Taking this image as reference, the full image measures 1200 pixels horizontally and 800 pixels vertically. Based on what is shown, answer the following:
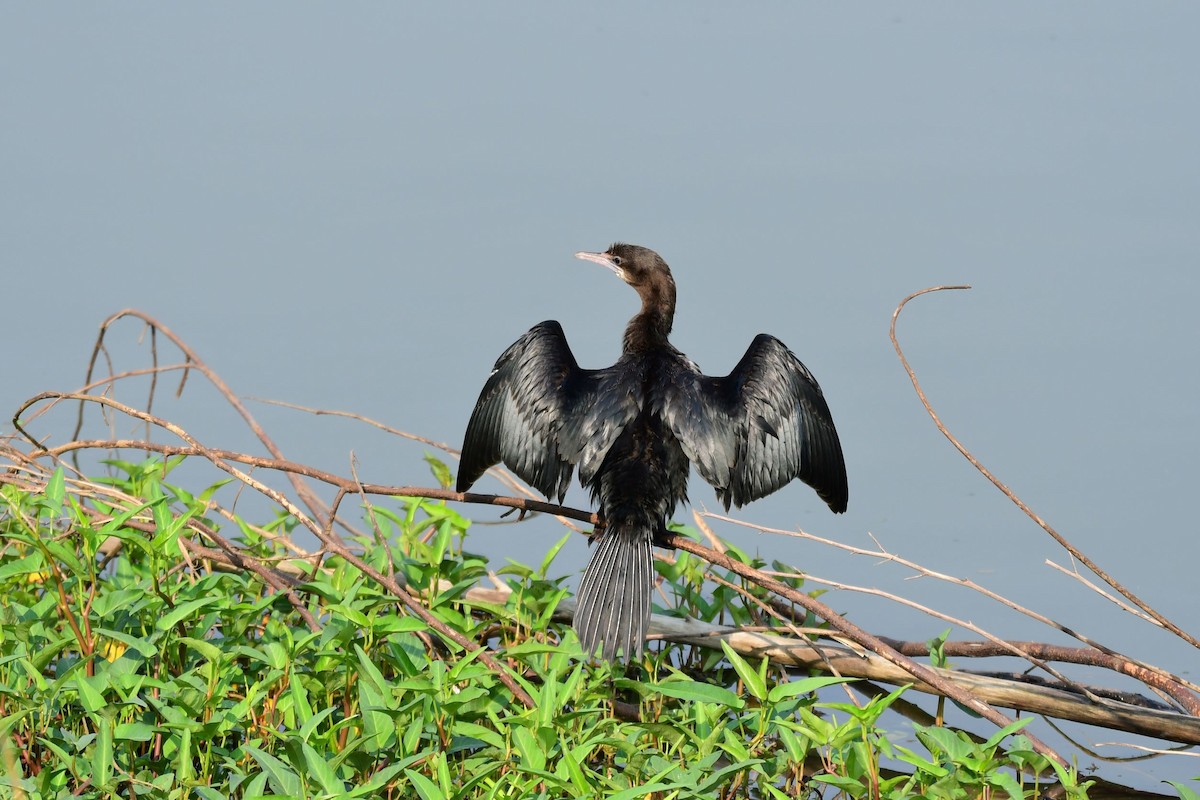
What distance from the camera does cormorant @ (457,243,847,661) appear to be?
396 centimetres

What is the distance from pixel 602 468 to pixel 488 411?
0.52 meters

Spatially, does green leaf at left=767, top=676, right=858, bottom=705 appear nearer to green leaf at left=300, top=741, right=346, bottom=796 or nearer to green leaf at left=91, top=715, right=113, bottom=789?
green leaf at left=300, top=741, right=346, bottom=796

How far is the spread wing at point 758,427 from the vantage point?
13.9ft

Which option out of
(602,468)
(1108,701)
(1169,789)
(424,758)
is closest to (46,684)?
(424,758)

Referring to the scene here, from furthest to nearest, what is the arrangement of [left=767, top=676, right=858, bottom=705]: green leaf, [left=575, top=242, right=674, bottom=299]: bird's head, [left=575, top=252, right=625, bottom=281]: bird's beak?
[left=575, top=252, right=625, bottom=281]: bird's beak
[left=575, top=242, right=674, bottom=299]: bird's head
[left=767, top=676, right=858, bottom=705]: green leaf

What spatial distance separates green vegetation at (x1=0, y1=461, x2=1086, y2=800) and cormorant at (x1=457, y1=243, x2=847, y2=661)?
234 millimetres

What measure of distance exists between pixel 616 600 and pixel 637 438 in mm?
586

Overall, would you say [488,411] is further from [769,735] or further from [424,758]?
[424,758]

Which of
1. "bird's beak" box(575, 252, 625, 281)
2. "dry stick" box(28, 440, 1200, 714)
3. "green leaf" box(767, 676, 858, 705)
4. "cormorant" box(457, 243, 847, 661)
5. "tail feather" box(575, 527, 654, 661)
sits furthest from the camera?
"bird's beak" box(575, 252, 625, 281)

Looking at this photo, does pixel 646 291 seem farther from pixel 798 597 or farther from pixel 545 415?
pixel 798 597

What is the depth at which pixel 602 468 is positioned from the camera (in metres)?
→ 4.22

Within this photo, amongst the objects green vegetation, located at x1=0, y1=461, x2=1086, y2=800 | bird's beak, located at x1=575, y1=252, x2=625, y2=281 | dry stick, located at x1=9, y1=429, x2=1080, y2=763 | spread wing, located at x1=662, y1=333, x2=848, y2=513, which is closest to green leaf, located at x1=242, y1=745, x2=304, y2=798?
green vegetation, located at x1=0, y1=461, x2=1086, y2=800

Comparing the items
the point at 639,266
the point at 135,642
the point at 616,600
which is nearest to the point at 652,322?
the point at 639,266

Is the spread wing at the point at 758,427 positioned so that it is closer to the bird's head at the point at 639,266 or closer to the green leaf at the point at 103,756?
the bird's head at the point at 639,266
